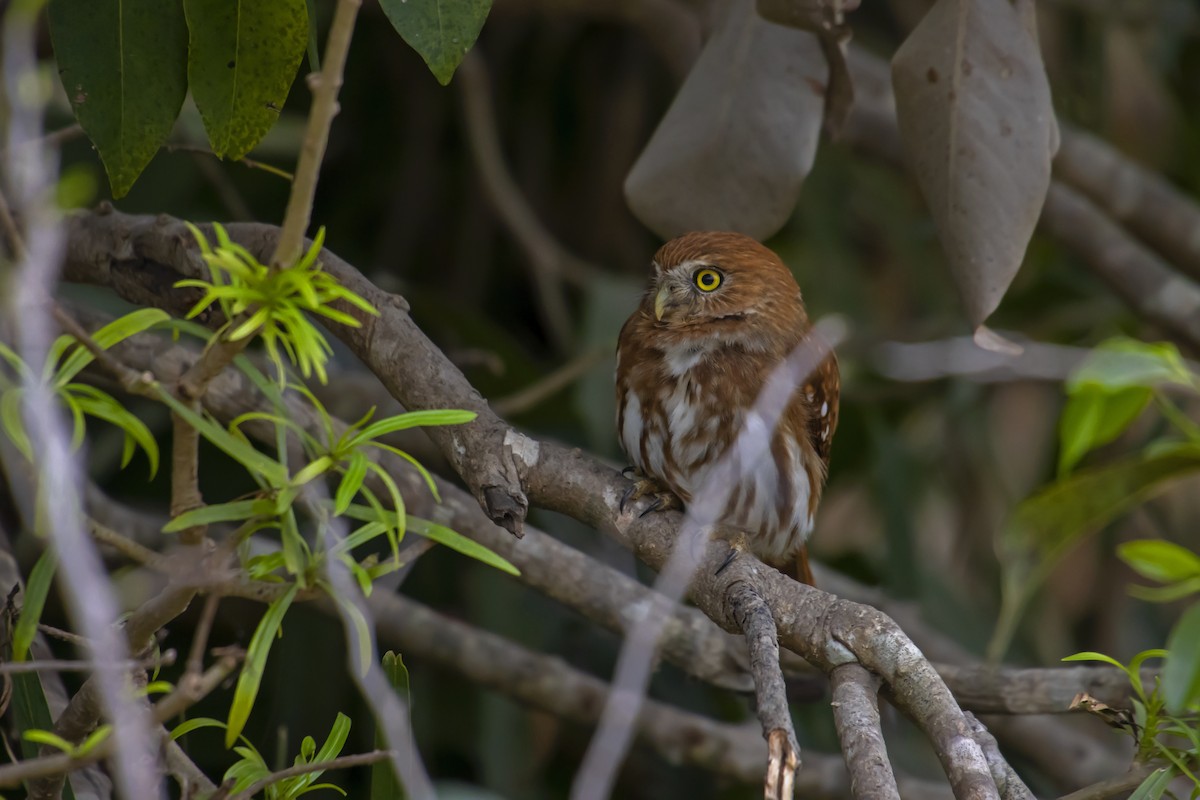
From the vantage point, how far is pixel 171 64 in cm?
230

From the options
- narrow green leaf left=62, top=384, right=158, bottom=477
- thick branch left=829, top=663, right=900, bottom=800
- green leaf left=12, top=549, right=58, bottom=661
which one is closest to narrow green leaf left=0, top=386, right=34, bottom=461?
narrow green leaf left=62, top=384, right=158, bottom=477

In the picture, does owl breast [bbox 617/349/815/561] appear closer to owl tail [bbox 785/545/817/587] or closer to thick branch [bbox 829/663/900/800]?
Answer: owl tail [bbox 785/545/817/587]

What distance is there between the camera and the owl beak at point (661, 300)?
3422 mm

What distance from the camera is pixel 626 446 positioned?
336 centimetres

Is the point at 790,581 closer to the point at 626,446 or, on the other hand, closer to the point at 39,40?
the point at 626,446

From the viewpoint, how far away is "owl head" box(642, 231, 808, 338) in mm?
3424

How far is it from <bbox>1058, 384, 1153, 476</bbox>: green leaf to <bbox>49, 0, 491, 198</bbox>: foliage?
1.15 metres

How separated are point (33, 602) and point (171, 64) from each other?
1.13 metres

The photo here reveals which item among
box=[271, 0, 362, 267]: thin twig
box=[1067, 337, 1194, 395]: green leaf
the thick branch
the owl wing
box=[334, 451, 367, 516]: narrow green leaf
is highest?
box=[271, 0, 362, 267]: thin twig

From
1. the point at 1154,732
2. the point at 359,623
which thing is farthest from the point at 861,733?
the point at 359,623

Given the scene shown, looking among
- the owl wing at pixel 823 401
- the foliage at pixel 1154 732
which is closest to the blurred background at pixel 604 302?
the owl wing at pixel 823 401

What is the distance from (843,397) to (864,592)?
1237 millimetres

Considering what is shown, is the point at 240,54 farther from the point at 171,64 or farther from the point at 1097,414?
the point at 1097,414

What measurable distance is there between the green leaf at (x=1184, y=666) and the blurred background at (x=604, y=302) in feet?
6.82
